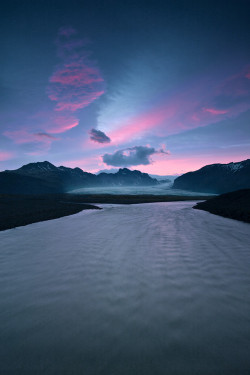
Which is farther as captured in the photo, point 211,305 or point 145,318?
point 211,305

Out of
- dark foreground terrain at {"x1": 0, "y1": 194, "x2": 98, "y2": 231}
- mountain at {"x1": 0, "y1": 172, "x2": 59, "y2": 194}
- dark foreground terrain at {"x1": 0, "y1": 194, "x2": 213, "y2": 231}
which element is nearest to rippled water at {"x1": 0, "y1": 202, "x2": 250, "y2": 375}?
dark foreground terrain at {"x1": 0, "y1": 194, "x2": 98, "y2": 231}

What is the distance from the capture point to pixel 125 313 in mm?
5273

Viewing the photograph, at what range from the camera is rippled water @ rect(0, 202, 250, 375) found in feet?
12.1

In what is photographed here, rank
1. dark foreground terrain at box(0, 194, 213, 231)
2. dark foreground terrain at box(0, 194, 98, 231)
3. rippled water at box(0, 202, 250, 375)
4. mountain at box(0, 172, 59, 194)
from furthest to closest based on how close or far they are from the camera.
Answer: mountain at box(0, 172, 59, 194)
dark foreground terrain at box(0, 194, 213, 231)
dark foreground terrain at box(0, 194, 98, 231)
rippled water at box(0, 202, 250, 375)

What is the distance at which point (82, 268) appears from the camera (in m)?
8.63

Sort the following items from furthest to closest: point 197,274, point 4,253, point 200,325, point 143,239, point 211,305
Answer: point 143,239 → point 4,253 → point 197,274 → point 211,305 → point 200,325

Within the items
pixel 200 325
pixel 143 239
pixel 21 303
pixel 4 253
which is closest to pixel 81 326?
pixel 21 303

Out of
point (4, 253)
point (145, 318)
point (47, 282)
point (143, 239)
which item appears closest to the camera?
point (145, 318)

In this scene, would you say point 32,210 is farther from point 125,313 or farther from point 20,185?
point 20,185

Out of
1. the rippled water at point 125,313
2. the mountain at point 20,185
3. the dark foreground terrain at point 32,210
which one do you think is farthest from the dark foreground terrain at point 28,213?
the mountain at point 20,185

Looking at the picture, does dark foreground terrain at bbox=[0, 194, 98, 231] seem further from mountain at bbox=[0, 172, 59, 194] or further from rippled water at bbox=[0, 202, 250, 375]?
mountain at bbox=[0, 172, 59, 194]

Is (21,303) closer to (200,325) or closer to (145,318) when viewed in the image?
(145,318)

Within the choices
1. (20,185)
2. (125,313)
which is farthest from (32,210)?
(20,185)

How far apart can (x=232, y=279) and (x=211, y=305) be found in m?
2.40
